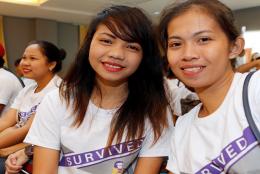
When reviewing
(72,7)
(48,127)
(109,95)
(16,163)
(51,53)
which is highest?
(72,7)

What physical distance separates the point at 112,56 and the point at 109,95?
0.67 feet

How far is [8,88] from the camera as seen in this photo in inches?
90.5

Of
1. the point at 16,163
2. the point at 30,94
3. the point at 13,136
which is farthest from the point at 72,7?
the point at 16,163

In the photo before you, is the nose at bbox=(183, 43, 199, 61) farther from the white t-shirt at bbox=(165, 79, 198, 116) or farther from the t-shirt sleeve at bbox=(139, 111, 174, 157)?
the white t-shirt at bbox=(165, 79, 198, 116)

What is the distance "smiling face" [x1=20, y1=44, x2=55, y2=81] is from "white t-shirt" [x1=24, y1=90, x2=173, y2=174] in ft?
3.19

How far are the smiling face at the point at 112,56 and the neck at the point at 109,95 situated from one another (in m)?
0.09

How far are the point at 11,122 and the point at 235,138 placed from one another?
63.3 inches

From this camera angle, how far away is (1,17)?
22.7 ft

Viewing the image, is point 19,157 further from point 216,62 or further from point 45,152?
point 216,62

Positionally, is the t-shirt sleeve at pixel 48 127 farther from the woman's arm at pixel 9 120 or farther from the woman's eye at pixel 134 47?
the woman's arm at pixel 9 120

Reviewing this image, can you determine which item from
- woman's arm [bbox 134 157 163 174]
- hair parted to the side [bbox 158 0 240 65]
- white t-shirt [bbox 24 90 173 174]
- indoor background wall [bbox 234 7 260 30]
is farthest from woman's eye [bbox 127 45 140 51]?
indoor background wall [bbox 234 7 260 30]

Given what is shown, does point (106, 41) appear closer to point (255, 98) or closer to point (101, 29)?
point (101, 29)

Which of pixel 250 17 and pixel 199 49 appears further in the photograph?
pixel 250 17

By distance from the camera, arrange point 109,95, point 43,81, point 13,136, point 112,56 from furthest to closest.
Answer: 1. point 43,81
2. point 13,136
3. point 109,95
4. point 112,56
